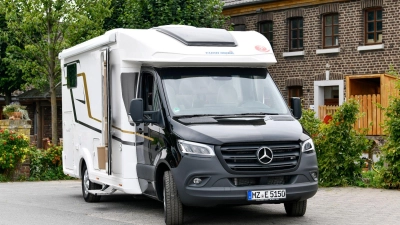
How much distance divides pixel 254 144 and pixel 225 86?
1.44m

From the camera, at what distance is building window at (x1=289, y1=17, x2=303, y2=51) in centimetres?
3191

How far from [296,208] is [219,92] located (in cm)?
196

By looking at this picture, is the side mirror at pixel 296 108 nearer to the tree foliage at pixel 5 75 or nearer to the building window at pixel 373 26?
the building window at pixel 373 26

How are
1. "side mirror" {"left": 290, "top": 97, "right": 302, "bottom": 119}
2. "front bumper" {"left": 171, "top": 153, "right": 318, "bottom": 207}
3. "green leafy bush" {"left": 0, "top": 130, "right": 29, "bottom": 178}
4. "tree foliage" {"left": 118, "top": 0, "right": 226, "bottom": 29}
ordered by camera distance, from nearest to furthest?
"front bumper" {"left": 171, "top": 153, "right": 318, "bottom": 207} < "side mirror" {"left": 290, "top": 97, "right": 302, "bottom": 119} < "green leafy bush" {"left": 0, "top": 130, "right": 29, "bottom": 178} < "tree foliage" {"left": 118, "top": 0, "right": 226, "bottom": 29}

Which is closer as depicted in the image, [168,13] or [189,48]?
[189,48]

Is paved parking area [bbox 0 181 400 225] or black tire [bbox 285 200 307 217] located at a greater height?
black tire [bbox 285 200 307 217]

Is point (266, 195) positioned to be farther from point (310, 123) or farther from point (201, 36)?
point (310, 123)

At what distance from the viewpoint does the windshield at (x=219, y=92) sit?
427 inches

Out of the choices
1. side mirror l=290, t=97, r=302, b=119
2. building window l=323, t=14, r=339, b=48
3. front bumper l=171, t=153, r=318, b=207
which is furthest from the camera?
building window l=323, t=14, r=339, b=48

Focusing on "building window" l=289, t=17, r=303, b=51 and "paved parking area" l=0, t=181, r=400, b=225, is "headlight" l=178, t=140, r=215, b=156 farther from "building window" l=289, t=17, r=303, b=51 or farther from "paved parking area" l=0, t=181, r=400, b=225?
"building window" l=289, t=17, r=303, b=51

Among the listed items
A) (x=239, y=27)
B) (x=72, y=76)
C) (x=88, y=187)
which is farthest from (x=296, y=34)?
(x=88, y=187)

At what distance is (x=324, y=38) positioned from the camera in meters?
31.0

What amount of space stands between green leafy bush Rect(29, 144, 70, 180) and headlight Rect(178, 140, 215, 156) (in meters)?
10.7

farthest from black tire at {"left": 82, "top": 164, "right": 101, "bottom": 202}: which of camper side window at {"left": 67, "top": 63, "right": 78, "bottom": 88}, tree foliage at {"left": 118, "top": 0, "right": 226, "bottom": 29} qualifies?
tree foliage at {"left": 118, "top": 0, "right": 226, "bottom": 29}
